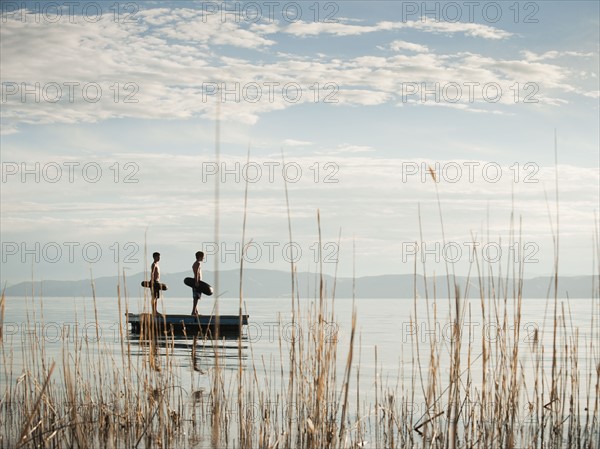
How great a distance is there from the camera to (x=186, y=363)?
1197 cm

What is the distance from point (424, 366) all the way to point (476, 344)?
7.61 m

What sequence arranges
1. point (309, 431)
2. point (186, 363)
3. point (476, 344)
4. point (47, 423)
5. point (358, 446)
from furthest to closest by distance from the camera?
point (476, 344) < point (186, 363) < point (47, 423) < point (358, 446) < point (309, 431)

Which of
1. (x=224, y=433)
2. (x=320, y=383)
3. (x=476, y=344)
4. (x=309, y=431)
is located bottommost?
(x=476, y=344)

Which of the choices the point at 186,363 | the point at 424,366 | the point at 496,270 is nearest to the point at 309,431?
the point at 496,270

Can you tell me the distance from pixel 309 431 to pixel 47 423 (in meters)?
2.12

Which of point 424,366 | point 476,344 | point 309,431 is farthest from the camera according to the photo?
point 476,344

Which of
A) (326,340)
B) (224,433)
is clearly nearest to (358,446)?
(326,340)

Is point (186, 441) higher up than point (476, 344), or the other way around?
point (186, 441)

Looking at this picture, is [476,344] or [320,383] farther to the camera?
[476,344]

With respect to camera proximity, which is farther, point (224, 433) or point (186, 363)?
point (186, 363)

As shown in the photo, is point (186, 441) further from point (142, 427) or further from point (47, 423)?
point (47, 423)

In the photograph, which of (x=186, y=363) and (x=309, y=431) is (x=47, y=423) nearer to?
(x=309, y=431)

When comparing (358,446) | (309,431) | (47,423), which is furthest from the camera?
(47,423)

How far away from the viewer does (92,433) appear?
4.68 metres
